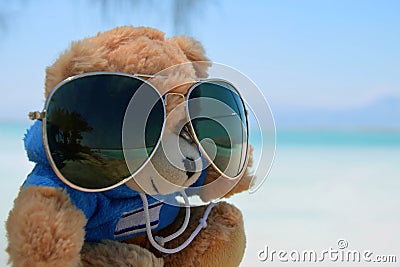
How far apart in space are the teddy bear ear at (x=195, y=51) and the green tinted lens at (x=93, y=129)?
0.31 feet

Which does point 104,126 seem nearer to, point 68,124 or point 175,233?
point 68,124

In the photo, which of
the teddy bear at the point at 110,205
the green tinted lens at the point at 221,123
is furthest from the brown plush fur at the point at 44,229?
the green tinted lens at the point at 221,123

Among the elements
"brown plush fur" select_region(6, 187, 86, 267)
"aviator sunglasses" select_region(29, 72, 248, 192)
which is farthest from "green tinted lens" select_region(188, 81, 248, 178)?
"brown plush fur" select_region(6, 187, 86, 267)

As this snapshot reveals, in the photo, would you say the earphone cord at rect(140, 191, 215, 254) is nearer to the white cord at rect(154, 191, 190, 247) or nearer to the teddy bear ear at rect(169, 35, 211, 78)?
the white cord at rect(154, 191, 190, 247)

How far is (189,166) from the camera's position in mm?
417

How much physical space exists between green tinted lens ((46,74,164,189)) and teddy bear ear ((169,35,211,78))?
95mm

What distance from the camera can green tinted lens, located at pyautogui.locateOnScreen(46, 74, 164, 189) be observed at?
0.36 m

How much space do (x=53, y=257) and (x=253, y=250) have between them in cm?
36

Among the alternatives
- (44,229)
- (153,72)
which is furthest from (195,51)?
(44,229)

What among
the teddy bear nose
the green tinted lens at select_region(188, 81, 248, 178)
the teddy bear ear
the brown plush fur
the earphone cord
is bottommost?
the earphone cord

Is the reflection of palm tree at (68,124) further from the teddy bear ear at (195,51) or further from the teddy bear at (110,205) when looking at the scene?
the teddy bear ear at (195,51)

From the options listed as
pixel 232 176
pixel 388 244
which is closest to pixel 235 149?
pixel 232 176

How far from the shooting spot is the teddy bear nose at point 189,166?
412 millimetres

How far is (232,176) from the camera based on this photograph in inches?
17.6
